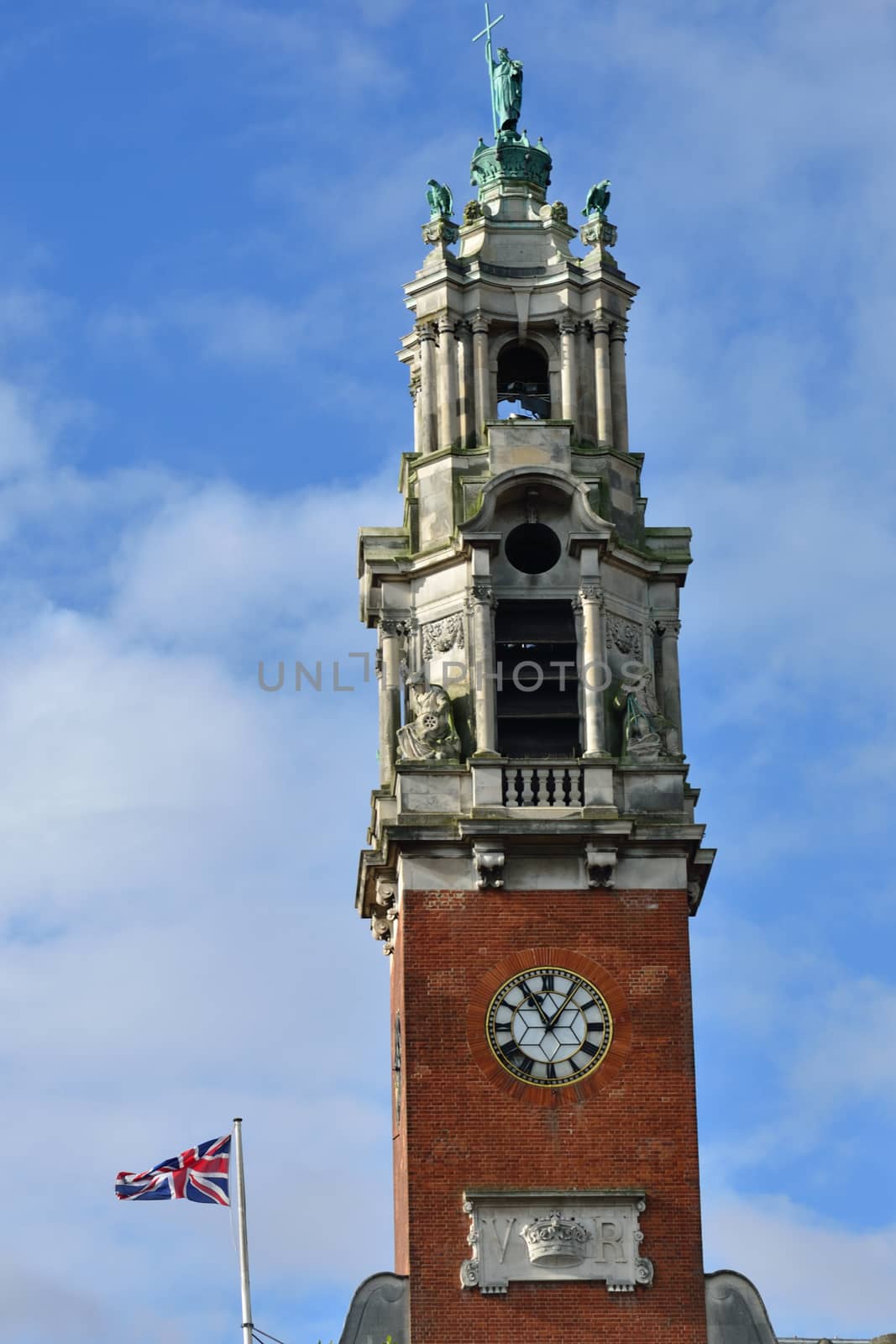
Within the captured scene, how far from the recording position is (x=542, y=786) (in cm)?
5784

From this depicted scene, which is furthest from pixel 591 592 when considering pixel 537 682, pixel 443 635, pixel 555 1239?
pixel 555 1239

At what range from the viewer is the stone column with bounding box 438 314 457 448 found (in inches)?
2435

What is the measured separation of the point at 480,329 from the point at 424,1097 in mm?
15262

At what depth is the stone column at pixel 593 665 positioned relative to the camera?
5847cm

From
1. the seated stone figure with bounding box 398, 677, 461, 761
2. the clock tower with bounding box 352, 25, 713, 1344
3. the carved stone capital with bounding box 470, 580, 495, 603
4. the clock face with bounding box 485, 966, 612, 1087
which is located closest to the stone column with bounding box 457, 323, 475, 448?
the clock tower with bounding box 352, 25, 713, 1344

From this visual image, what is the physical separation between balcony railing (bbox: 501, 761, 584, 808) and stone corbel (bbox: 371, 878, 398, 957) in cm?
270

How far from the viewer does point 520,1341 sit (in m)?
54.2

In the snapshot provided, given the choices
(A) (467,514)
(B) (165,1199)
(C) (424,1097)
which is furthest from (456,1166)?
(A) (467,514)

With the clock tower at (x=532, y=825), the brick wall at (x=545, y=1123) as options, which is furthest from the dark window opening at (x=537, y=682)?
the brick wall at (x=545, y=1123)

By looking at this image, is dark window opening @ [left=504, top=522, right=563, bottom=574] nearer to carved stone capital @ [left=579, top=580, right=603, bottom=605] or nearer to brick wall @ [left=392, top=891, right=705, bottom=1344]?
carved stone capital @ [left=579, top=580, right=603, bottom=605]

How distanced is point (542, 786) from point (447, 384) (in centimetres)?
877

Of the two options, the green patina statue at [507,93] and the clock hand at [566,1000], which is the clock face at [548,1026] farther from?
the green patina statue at [507,93]

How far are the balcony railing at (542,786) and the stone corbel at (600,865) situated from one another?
93 cm

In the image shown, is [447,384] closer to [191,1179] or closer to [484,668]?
[484,668]
